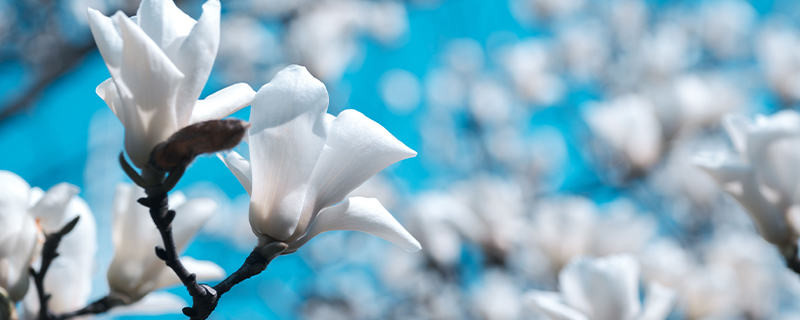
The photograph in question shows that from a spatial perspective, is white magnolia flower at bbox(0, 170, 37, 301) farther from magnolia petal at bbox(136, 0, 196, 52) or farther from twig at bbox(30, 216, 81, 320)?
magnolia petal at bbox(136, 0, 196, 52)

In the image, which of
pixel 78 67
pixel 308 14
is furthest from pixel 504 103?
pixel 78 67

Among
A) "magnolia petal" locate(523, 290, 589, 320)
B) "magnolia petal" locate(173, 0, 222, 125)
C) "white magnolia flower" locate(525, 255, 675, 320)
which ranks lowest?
"white magnolia flower" locate(525, 255, 675, 320)

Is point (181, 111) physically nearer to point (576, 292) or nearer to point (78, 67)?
point (576, 292)

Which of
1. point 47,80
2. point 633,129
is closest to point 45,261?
point 47,80

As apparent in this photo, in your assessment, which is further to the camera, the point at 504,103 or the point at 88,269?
the point at 504,103

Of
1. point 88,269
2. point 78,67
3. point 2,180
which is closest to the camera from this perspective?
point 2,180

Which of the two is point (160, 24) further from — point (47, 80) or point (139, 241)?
point (47, 80)

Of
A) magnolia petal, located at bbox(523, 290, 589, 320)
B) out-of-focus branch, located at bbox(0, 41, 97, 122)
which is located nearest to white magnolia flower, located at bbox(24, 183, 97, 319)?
magnolia petal, located at bbox(523, 290, 589, 320)

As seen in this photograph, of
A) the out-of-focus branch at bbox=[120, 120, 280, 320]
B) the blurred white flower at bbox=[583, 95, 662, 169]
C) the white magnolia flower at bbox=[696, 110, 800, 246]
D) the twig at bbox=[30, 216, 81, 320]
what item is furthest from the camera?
the blurred white flower at bbox=[583, 95, 662, 169]
